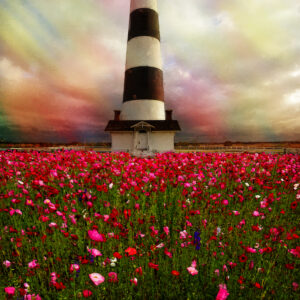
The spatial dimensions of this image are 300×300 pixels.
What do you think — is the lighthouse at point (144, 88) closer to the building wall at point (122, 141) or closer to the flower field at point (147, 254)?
the building wall at point (122, 141)

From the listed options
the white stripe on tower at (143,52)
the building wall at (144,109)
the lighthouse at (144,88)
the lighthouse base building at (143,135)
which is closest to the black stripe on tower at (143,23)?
the lighthouse at (144,88)

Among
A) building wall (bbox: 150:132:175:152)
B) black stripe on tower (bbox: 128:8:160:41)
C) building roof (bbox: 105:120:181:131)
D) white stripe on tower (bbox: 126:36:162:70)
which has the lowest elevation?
building wall (bbox: 150:132:175:152)

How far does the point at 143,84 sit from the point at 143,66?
169 cm

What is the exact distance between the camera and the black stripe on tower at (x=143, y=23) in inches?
769

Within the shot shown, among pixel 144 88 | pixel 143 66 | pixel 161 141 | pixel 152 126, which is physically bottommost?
pixel 161 141

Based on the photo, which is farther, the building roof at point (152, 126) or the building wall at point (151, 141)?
the building wall at point (151, 141)

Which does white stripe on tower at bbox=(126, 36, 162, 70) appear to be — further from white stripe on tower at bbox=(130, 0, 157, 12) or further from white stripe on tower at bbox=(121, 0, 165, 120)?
white stripe on tower at bbox=(130, 0, 157, 12)

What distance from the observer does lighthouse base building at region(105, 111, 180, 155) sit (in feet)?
67.8

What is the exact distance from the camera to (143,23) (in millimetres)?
19547

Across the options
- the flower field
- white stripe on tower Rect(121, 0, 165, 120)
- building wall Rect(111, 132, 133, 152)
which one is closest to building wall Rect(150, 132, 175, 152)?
white stripe on tower Rect(121, 0, 165, 120)

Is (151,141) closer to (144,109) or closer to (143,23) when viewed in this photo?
(144,109)

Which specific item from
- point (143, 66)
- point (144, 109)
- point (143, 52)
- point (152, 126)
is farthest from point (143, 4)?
point (152, 126)

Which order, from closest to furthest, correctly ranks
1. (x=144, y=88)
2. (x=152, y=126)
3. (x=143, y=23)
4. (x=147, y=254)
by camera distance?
(x=147, y=254) < (x=144, y=88) < (x=143, y=23) < (x=152, y=126)

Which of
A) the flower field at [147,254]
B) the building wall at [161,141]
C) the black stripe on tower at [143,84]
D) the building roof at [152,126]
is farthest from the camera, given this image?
the building wall at [161,141]
